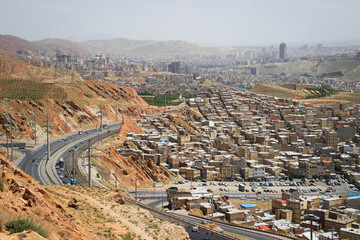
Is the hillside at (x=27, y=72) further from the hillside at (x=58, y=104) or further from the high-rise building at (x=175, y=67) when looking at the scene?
the high-rise building at (x=175, y=67)

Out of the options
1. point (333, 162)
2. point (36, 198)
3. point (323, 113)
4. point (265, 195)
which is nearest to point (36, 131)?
point (265, 195)

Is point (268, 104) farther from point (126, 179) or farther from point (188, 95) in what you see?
point (126, 179)

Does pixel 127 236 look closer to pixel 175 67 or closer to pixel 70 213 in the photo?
pixel 70 213

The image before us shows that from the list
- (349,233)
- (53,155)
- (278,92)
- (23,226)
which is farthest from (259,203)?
(278,92)

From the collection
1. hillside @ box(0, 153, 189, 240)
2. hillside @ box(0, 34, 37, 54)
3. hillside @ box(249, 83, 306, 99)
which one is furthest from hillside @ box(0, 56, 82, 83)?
hillside @ box(0, 34, 37, 54)

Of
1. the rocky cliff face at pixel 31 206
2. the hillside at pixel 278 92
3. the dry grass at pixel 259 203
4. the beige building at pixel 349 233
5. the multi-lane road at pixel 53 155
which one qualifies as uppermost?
the rocky cliff face at pixel 31 206

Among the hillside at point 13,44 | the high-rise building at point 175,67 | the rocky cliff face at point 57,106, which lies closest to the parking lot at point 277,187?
the rocky cliff face at point 57,106
